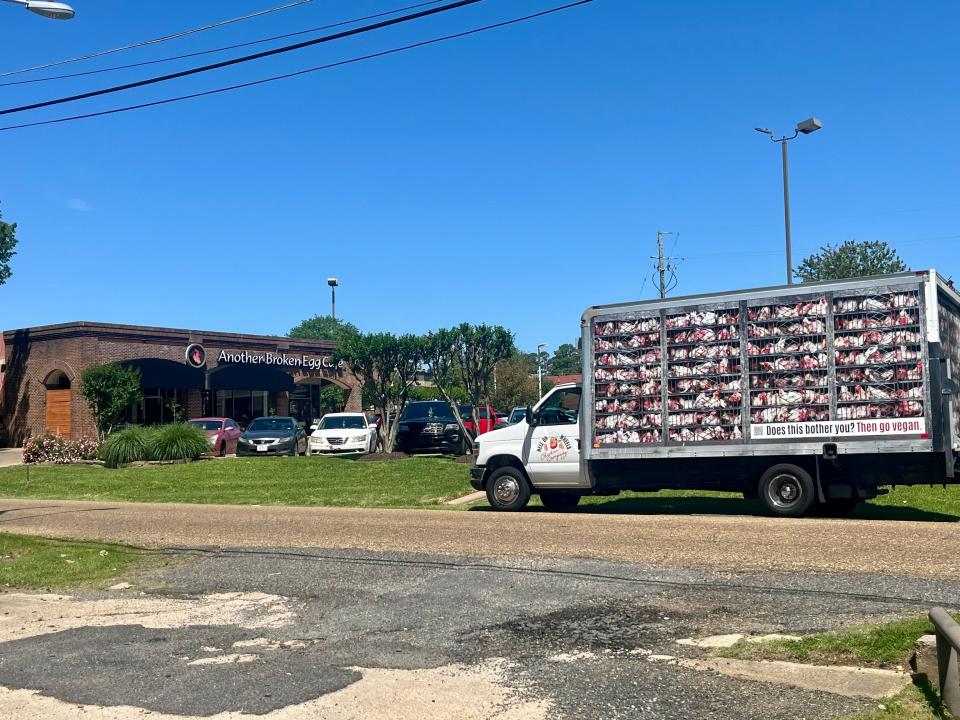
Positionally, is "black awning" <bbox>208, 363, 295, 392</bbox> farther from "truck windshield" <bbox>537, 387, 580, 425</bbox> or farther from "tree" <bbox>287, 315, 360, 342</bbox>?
"tree" <bbox>287, 315, 360, 342</bbox>

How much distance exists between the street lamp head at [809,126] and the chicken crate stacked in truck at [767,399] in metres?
16.2

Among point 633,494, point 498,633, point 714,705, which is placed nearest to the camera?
point 714,705

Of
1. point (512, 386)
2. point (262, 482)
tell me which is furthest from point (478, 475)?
point (512, 386)

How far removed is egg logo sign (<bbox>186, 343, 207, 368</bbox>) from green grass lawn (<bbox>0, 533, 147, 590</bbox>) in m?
29.7

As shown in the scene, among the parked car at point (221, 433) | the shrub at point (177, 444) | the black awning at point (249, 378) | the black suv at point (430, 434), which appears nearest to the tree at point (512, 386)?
the black awning at point (249, 378)

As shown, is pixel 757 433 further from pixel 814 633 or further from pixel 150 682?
pixel 150 682

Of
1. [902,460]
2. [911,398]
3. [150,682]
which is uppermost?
[911,398]

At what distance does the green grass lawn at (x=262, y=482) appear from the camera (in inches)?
809

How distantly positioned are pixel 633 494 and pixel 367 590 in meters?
11.2

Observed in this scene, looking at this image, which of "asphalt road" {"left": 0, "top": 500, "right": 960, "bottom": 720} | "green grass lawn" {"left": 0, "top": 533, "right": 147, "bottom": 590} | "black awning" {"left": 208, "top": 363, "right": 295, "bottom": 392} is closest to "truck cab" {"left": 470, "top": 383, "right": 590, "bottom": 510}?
"asphalt road" {"left": 0, "top": 500, "right": 960, "bottom": 720}

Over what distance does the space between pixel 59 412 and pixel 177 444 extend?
13.8 meters

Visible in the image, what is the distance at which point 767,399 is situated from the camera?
47.2ft

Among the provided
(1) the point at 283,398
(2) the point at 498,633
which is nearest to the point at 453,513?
(2) the point at 498,633

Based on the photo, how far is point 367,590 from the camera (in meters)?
9.56
